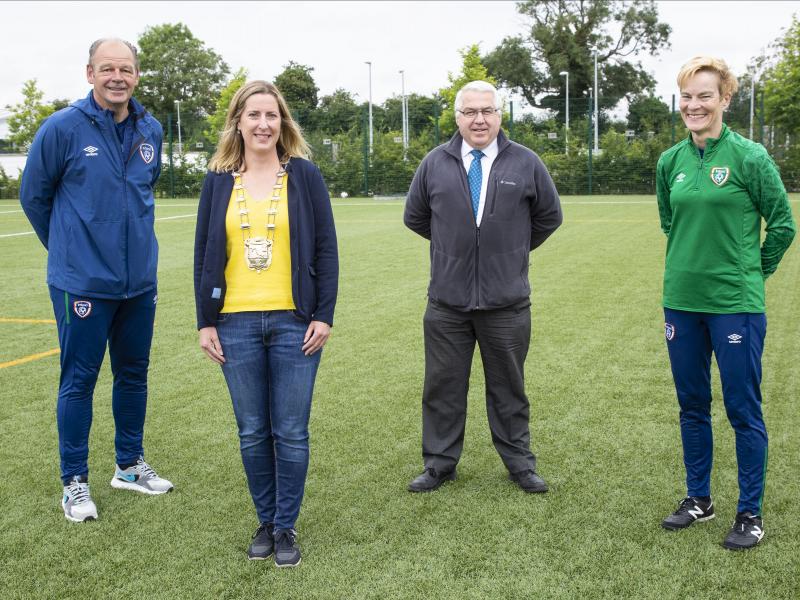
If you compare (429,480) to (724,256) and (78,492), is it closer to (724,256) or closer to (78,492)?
(78,492)

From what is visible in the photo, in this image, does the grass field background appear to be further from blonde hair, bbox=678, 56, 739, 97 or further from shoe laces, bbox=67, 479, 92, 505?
blonde hair, bbox=678, 56, 739, 97

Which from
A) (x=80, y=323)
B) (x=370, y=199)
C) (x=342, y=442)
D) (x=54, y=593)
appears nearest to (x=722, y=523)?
(x=342, y=442)

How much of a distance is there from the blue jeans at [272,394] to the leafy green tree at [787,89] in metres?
28.2

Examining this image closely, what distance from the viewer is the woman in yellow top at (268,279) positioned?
3.09 meters

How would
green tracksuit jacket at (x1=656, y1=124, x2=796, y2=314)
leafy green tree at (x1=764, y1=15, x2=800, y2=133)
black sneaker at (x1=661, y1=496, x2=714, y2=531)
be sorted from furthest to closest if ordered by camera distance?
1. leafy green tree at (x1=764, y1=15, x2=800, y2=133)
2. black sneaker at (x1=661, y1=496, x2=714, y2=531)
3. green tracksuit jacket at (x1=656, y1=124, x2=796, y2=314)

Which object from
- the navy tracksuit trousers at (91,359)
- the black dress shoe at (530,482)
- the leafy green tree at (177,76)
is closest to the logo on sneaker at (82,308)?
the navy tracksuit trousers at (91,359)

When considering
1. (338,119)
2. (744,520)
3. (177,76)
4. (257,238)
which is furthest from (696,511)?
(177,76)

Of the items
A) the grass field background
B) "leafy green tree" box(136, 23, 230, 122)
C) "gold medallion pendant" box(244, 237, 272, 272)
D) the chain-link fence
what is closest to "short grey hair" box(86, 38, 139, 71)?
"gold medallion pendant" box(244, 237, 272, 272)

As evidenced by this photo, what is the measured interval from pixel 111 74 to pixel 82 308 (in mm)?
1009

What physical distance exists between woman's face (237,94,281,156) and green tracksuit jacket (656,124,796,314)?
1.59 metres

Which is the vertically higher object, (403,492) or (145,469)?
(145,469)

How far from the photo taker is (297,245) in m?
3.11

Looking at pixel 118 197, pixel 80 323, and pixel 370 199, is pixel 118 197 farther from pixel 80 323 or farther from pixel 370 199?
pixel 370 199

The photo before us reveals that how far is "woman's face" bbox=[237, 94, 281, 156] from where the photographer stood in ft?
10.0
